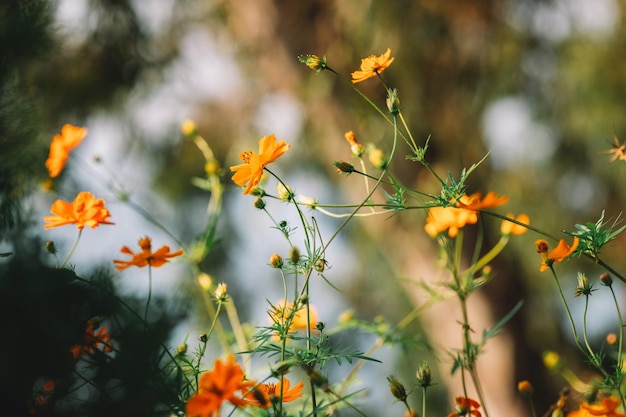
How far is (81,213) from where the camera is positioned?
0.49 metres

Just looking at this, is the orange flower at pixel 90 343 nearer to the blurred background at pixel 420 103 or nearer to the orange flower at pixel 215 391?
the orange flower at pixel 215 391

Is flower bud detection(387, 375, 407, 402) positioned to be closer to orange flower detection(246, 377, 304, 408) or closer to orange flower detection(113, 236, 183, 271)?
orange flower detection(246, 377, 304, 408)

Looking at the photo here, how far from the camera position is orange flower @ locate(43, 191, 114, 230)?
1.57ft

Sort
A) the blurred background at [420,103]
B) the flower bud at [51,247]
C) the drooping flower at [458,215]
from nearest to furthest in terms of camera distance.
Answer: the flower bud at [51,247] → the drooping flower at [458,215] → the blurred background at [420,103]

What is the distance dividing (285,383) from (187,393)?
100 mm

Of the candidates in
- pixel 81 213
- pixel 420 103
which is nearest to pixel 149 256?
pixel 81 213

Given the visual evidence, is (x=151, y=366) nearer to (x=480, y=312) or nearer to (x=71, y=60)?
(x=480, y=312)

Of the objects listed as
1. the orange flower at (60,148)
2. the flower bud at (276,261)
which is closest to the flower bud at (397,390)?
the flower bud at (276,261)

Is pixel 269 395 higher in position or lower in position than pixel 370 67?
lower

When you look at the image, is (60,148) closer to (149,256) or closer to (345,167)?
(149,256)

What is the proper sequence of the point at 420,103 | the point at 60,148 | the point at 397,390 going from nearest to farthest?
the point at 397,390 → the point at 60,148 → the point at 420,103

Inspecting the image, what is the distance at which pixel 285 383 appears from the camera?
49cm

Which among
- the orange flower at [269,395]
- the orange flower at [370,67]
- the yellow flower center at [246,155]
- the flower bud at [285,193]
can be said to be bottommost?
the orange flower at [269,395]

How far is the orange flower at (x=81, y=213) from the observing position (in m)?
0.48
